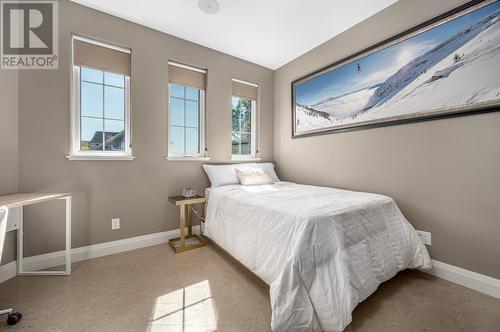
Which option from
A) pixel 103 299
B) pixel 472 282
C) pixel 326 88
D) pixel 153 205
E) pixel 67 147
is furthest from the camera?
pixel 326 88

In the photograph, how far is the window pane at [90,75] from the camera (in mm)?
2236

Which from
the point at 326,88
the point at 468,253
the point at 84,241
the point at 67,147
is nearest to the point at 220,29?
the point at 326,88

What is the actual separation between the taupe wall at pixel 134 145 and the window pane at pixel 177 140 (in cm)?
15

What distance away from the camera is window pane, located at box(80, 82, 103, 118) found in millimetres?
2238

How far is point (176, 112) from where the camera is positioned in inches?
111

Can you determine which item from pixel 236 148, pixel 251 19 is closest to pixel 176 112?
pixel 236 148

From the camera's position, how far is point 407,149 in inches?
80.4

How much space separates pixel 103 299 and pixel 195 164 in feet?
5.60

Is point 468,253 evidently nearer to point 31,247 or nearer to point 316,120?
point 316,120

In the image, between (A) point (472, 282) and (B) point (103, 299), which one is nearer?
(B) point (103, 299)

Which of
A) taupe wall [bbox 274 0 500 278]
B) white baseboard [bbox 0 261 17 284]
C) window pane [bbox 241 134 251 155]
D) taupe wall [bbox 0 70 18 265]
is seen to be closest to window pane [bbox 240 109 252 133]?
window pane [bbox 241 134 251 155]

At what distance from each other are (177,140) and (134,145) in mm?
544

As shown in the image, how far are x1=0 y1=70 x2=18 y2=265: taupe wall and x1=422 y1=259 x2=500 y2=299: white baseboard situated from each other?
3765 mm

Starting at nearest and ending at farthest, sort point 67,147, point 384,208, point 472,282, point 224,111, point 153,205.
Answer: point 472,282, point 384,208, point 67,147, point 153,205, point 224,111
